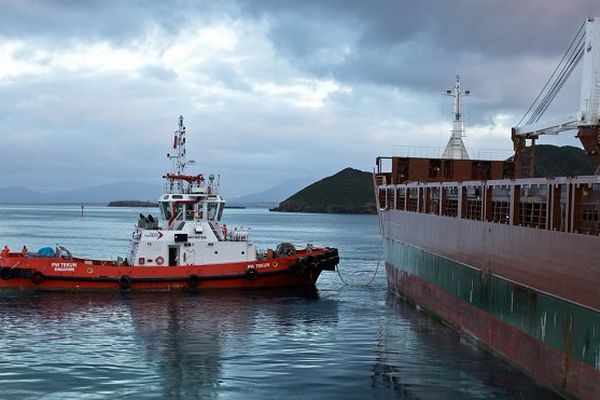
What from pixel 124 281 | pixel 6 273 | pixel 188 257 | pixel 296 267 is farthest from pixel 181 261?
pixel 6 273

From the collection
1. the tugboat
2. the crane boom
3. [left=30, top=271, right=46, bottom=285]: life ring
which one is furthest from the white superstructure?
the crane boom

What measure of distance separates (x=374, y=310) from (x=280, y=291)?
537cm

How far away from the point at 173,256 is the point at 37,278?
17.8 ft

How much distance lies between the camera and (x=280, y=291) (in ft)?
91.7

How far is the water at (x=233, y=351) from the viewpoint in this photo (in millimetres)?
13516

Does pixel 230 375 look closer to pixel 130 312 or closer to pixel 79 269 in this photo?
pixel 130 312

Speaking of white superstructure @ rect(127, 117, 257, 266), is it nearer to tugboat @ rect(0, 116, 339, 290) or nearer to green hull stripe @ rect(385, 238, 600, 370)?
tugboat @ rect(0, 116, 339, 290)

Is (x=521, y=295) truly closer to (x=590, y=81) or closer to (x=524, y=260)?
(x=524, y=260)

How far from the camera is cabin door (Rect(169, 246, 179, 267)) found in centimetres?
2772

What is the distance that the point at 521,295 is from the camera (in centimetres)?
1359

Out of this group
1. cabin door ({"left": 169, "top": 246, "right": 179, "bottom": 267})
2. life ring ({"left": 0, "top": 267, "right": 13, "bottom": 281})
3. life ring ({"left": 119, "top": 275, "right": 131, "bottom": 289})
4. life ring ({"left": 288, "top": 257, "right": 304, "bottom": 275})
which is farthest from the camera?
Result: life ring ({"left": 288, "top": 257, "right": 304, "bottom": 275})

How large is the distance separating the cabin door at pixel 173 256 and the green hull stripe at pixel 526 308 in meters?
11.0

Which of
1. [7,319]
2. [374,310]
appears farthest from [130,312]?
[374,310]

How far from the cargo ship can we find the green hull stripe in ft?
0.07
